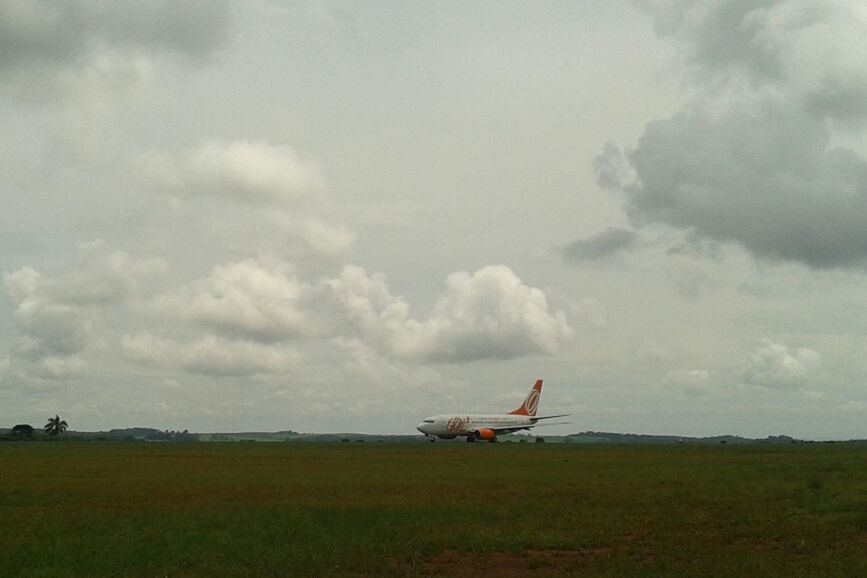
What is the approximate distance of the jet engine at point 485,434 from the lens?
455 ft

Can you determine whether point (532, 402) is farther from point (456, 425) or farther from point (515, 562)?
point (515, 562)

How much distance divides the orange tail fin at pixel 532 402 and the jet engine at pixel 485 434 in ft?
53.8

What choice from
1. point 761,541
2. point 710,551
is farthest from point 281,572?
point 761,541

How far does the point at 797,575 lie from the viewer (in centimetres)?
1914

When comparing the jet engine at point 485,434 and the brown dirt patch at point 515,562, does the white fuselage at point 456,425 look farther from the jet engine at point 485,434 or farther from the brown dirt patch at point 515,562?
the brown dirt patch at point 515,562

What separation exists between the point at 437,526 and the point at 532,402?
131239 millimetres

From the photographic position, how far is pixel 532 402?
15750cm

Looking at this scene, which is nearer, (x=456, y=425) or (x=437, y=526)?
(x=437, y=526)

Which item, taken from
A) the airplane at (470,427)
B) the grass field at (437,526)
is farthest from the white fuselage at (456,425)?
the grass field at (437,526)

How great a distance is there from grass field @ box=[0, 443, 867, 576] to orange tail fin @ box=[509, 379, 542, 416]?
109 metres

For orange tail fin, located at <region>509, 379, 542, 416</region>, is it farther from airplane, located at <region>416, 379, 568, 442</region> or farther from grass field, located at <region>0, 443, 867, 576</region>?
grass field, located at <region>0, 443, 867, 576</region>

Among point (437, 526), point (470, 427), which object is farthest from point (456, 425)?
point (437, 526)

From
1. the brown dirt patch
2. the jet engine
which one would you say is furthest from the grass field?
the jet engine

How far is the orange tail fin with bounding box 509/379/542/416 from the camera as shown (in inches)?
6176
